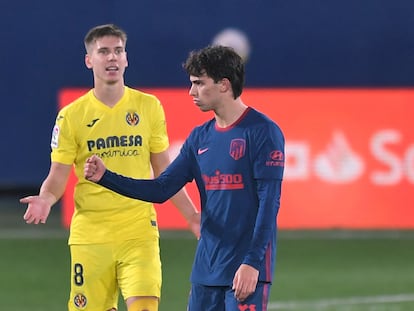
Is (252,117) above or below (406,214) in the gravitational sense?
above

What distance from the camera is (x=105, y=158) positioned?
6.90 m

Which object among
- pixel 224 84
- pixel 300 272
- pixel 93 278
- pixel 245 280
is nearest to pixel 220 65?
pixel 224 84

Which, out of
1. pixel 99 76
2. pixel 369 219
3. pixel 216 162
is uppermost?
pixel 99 76

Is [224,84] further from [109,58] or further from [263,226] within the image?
[109,58]

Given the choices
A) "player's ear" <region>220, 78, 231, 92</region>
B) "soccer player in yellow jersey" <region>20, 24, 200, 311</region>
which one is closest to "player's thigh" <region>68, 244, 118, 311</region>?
"soccer player in yellow jersey" <region>20, 24, 200, 311</region>

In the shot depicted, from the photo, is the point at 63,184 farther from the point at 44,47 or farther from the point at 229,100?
the point at 44,47

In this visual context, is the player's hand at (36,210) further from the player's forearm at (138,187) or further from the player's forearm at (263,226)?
the player's forearm at (263,226)

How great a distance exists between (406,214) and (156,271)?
767 centimetres

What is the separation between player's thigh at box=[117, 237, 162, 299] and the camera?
6742 millimetres

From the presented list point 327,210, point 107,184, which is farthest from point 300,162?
point 107,184

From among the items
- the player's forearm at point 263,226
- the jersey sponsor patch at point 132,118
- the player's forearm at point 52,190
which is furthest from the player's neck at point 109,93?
the player's forearm at point 263,226

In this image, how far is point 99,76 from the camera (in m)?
7.04

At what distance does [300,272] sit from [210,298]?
6.11m

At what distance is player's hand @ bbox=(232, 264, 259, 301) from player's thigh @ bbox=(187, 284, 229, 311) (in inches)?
10.1
